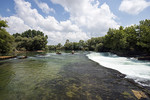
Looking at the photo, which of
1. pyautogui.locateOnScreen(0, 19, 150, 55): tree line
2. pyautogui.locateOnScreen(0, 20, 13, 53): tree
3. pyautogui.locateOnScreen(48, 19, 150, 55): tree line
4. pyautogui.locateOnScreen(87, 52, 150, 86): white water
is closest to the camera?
pyautogui.locateOnScreen(87, 52, 150, 86): white water

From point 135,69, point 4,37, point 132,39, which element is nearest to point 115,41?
point 132,39

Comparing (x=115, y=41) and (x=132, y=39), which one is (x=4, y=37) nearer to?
(x=115, y=41)

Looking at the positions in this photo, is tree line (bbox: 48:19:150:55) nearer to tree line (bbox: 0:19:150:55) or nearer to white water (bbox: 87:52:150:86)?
tree line (bbox: 0:19:150:55)

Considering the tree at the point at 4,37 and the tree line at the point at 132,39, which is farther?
the tree line at the point at 132,39

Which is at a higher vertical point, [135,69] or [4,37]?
[4,37]

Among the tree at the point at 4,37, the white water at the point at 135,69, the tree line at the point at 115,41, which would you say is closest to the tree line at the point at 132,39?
the tree line at the point at 115,41

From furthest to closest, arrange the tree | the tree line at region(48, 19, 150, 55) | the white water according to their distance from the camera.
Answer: the tree line at region(48, 19, 150, 55) < the tree < the white water

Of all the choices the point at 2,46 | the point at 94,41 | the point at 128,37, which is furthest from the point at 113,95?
the point at 94,41

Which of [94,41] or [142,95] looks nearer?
[142,95]

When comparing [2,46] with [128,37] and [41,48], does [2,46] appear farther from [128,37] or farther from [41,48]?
[41,48]

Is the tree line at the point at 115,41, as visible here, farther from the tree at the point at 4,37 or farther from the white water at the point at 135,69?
the white water at the point at 135,69

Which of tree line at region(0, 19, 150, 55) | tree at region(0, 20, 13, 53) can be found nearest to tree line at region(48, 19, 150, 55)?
tree line at region(0, 19, 150, 55)

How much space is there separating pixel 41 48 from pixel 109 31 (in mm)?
66558

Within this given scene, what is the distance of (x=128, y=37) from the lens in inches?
1497
